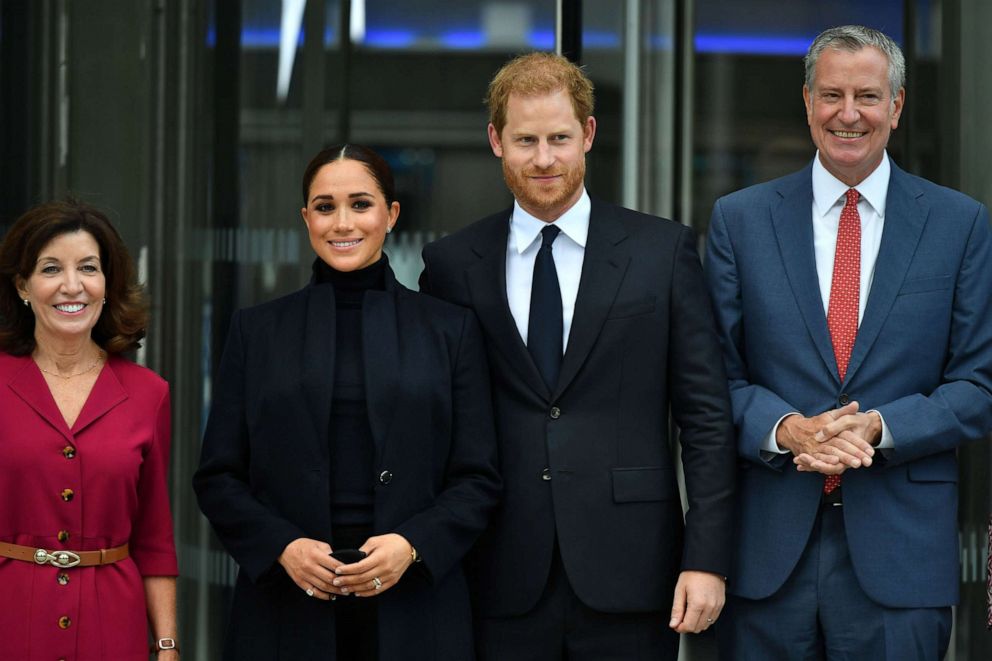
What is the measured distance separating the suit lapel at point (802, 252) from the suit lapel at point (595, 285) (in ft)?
1.23

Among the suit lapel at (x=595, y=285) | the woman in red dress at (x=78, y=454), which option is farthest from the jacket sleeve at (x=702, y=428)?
the woman in red dress at (x=78, y=454)

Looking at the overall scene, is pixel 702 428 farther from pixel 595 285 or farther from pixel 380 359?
pixel 380 359

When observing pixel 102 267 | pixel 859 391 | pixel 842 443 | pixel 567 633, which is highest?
pixel 102 267

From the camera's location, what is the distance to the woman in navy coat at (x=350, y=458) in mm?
3074

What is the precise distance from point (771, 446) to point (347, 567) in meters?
0.99

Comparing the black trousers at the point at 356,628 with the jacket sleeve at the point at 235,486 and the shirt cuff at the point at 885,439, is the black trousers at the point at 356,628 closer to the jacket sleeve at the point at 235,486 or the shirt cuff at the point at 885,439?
the jacket sleeve at the point at 235,486

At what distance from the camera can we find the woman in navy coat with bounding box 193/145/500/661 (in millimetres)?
3074

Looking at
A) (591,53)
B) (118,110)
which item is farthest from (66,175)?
(591,53)

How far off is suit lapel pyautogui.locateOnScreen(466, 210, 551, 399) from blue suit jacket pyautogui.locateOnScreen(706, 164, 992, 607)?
1.62 ft

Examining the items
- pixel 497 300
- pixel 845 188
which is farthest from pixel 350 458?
pixel 845 188

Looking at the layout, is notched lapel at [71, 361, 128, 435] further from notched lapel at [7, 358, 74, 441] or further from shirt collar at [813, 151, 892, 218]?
shirt collar at [813, 151, 892, 218]

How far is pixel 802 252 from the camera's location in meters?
3.29

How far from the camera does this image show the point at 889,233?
326 cm

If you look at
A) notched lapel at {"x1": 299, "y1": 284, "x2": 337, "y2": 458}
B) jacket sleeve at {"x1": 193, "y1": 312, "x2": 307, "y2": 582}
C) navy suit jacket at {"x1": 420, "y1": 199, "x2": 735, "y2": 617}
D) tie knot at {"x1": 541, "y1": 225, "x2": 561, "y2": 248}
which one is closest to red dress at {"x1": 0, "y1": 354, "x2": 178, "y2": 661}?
jacket sleeve at {"x1": 193, "y1": 312, "x2": 307, "y2": 582}
